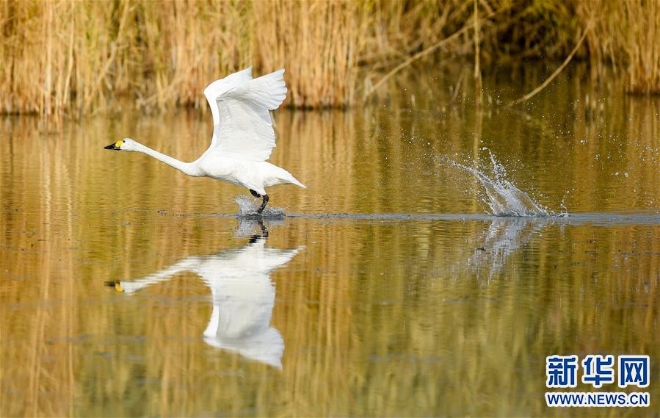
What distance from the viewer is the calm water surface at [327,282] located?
613cm

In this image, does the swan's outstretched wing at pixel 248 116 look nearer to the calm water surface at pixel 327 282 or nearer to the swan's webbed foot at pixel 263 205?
the swan's webbed foot at pixel 263 205

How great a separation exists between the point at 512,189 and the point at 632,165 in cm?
257

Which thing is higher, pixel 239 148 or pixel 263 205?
pixel 239 148

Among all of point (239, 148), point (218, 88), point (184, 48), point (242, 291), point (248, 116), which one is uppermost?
point (184, 48)

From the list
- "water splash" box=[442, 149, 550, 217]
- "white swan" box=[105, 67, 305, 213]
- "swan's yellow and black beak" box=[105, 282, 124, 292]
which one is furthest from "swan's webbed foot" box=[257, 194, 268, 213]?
"swan's yellow and black beak" box=[105, 282, 124, 292]

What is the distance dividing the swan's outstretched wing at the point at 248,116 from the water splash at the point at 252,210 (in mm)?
452

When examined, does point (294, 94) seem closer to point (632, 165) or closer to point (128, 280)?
point (632, 165)

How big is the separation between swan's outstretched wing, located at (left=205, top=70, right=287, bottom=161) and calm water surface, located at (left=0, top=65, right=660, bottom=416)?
58cm

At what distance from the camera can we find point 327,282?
8133mm

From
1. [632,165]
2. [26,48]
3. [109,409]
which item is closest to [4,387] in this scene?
[109,409]

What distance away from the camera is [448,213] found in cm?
1089

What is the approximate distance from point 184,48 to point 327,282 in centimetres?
1055

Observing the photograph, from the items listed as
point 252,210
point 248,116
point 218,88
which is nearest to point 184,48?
point 218,88

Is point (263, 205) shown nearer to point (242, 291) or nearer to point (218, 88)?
point (218, 88)
